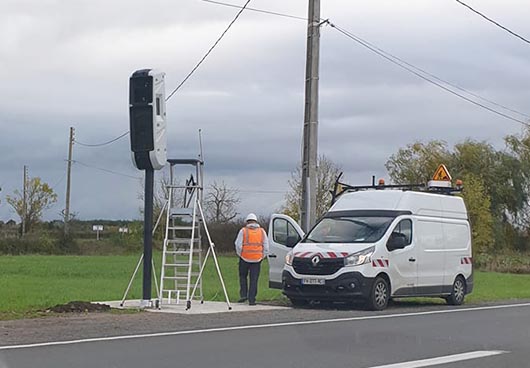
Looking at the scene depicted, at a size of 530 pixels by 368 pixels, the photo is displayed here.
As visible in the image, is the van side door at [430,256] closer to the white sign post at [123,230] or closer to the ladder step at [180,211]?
the ladder step at [180,211]

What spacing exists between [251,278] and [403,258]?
3240mm

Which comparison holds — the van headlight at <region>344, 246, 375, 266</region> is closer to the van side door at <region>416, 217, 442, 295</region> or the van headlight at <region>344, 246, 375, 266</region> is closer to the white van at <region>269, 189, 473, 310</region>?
the white van at <region>269, 189, 473, 310</region>

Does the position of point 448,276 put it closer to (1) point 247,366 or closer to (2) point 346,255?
(2) point 346,255

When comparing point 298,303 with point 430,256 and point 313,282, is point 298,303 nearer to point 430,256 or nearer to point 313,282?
point 313,282

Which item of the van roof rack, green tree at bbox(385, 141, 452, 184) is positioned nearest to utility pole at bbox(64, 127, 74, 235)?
green tree at bbox(385, 141, 452, 184)

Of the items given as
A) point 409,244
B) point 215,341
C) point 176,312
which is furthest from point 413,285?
point 215,341

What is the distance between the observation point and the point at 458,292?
22.2m

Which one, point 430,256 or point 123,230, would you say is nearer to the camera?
point 430,256

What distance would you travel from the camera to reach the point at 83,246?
7406 cm

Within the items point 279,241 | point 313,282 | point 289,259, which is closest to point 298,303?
point 289,259

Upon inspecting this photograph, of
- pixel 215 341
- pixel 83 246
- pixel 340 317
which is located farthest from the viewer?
pixel 83 246

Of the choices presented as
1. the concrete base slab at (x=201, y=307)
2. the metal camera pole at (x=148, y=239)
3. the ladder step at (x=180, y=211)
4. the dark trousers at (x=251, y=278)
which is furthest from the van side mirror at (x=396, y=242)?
the metal camera pole at (x=148, y=239)

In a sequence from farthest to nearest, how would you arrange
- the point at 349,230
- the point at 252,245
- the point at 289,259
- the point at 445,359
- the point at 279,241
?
1. the point at 279,241
2. the point at 349,230
3. the point at 252,245
4. the point at 289,259
5. the point at 445,359

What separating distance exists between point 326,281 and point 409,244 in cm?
235
